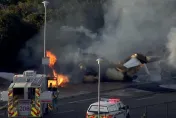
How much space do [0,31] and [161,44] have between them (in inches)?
691

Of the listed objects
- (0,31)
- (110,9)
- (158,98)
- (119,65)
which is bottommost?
(158,98)

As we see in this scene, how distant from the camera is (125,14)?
51.6m

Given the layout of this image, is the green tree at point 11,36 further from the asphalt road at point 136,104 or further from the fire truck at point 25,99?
the fire truck at point 25,99

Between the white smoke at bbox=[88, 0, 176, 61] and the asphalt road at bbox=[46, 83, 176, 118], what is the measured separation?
891 centimetres

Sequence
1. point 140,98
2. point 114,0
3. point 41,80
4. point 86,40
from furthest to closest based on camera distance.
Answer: point 114,0
point 86,40
point 140,98
point 41,80

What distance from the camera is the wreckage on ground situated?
148ft

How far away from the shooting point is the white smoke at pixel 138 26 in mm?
49750

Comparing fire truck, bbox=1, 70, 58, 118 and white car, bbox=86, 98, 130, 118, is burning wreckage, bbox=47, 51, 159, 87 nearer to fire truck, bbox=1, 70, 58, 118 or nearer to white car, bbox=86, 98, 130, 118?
fire truck, bbox=1, 70, 58, 118

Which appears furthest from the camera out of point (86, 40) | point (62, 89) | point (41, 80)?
point (86, 40)

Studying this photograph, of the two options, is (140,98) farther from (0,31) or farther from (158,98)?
(0,31)

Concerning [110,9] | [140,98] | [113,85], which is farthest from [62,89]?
[110,9]

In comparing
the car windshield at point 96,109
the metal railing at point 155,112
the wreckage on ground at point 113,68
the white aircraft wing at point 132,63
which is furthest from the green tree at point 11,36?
the car windshield at point 96,109

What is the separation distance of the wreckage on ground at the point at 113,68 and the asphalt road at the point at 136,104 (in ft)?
12.8

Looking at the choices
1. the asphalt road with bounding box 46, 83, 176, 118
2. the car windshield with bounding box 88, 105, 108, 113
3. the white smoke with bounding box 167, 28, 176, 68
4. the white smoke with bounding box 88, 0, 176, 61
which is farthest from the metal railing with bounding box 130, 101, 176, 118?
the white smoke with bounding box 88, 0, 176, 61
